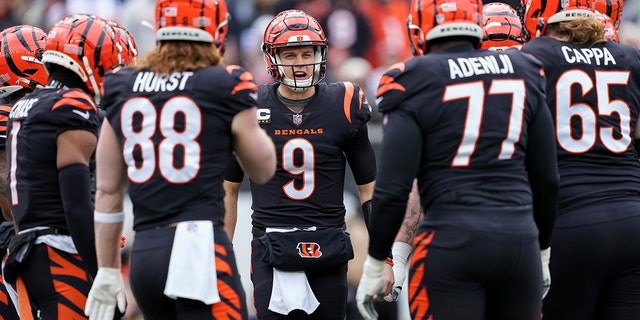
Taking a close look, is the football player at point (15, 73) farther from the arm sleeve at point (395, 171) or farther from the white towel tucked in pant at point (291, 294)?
the arm sleeve at point (395, 171)

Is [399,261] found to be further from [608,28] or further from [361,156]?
[608,28]

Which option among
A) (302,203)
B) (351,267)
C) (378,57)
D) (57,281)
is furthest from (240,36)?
(57,281)

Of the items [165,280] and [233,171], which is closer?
[165,280]

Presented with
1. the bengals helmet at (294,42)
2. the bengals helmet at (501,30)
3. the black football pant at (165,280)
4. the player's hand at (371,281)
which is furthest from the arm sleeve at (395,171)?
the bengals helmet at (501,30)

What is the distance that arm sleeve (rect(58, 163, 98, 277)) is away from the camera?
5.07 m

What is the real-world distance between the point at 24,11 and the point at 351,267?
7.66 metres

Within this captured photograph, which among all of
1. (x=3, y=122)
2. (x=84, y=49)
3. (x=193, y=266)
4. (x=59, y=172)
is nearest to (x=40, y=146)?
(x=59, y=172)

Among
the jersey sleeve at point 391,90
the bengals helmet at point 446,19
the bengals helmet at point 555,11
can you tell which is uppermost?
the bengals helmet at point 446,19

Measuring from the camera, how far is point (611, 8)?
6.21m

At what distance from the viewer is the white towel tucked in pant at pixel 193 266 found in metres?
Result: 4.50

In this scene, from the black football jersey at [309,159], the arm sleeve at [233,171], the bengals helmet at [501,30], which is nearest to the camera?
the black football jersey at [309,159]

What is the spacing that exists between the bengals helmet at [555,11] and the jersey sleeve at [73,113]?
242 centimetres

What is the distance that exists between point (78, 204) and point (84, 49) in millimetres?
835

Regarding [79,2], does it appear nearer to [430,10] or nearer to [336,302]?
[336,302]
